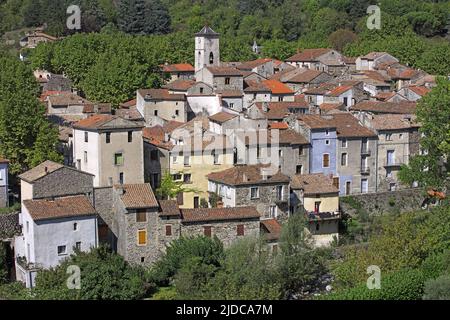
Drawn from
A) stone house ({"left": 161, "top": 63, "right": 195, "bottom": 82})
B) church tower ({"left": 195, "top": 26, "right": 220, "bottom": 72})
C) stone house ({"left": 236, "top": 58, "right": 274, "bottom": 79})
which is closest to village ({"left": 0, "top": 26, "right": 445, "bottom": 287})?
stone house ({"left": 161, "top": 63, "right": 195, "bottom": 82})

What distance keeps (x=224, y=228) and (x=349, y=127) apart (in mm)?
12659

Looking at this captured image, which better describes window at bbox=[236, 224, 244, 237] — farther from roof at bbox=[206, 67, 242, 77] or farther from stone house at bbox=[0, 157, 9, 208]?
roof at bbox=[206, 67, 242, 77]

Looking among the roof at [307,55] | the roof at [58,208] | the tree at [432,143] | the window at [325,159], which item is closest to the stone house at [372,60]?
the roof at [307,55]

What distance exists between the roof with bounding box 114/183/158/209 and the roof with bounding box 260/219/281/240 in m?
5.51

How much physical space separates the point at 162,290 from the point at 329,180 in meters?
12.0

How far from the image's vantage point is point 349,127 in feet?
165

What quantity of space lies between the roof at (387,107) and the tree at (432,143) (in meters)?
5.49

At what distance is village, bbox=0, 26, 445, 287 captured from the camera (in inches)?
1545

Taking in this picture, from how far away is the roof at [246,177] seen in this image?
42844 millimetres

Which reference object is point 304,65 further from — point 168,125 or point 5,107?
point 5,107

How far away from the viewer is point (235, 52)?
87.4 m

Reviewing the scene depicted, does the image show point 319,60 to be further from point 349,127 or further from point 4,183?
point 4,183

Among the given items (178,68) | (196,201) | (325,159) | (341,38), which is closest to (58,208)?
(196,201)
